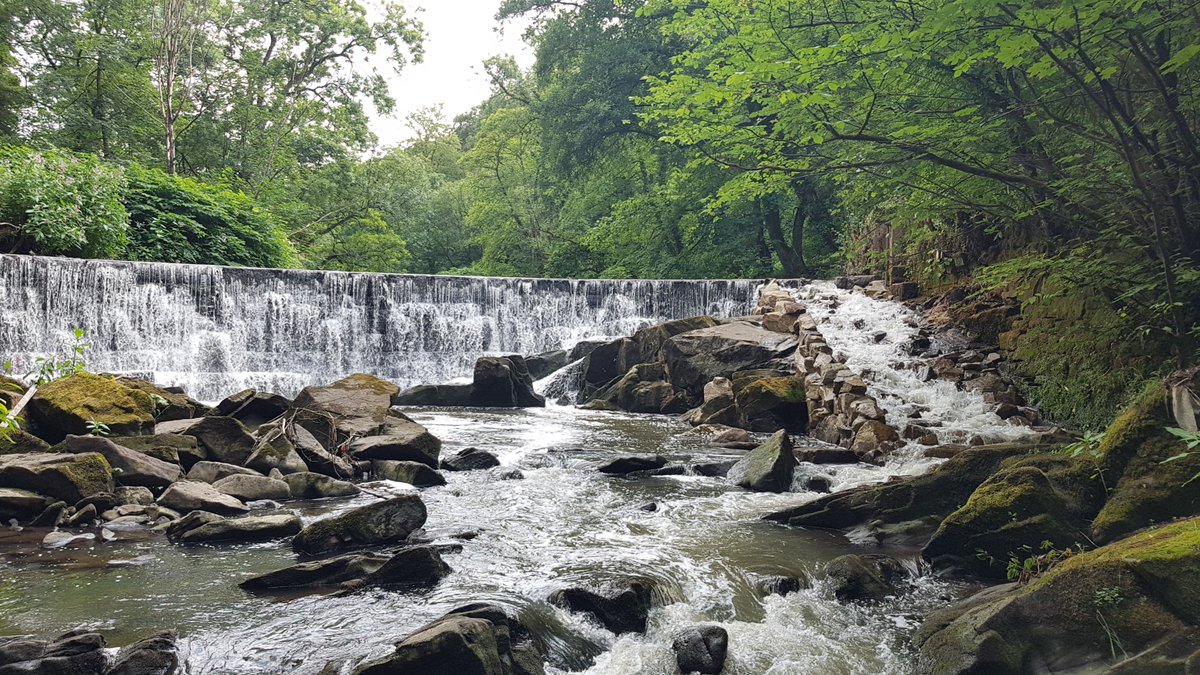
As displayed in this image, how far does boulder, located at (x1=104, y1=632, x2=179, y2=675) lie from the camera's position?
363 centimetres

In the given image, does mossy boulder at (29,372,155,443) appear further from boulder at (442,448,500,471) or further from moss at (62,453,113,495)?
boulder at (442,448,500,471)

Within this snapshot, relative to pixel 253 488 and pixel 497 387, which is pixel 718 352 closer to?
pixel 497 387

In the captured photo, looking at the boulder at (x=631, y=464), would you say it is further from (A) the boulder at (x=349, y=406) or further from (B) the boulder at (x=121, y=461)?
(B) the boulder at (x=121, y=461)

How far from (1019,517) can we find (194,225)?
60.5ft

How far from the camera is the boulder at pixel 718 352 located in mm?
14445

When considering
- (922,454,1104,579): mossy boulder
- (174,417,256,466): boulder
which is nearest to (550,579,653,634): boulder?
(922,454,1104,579): mossy boulder

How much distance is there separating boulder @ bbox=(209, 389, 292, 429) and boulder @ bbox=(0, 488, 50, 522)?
10.7 ft

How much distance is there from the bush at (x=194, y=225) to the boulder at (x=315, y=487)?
1229 cm

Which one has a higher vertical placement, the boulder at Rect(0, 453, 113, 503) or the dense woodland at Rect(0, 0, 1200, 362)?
the dense woodland at Rect(0, 0, 1200, 362)

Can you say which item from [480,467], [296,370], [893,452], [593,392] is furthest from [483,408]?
[893,452]

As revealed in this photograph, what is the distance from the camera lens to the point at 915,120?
270 inches

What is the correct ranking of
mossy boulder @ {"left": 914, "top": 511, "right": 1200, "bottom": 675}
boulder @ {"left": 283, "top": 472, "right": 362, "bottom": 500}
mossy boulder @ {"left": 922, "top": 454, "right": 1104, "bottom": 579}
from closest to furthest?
mossy boulder @ {"left": 914, "top": 511, "right": 1200, "bottom": 675} < mossy boulder @ {"left": 922, "top": 454, "right": 1104, "bottom": 579} < boulder @ {"left": 283, "top": 472, "right": 362, "bottom": 500}

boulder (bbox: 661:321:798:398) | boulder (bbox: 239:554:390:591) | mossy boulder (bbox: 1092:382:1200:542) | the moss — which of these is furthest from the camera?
boulder (bbox: 661:321:798:398)

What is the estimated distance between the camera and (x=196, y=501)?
262 inches
